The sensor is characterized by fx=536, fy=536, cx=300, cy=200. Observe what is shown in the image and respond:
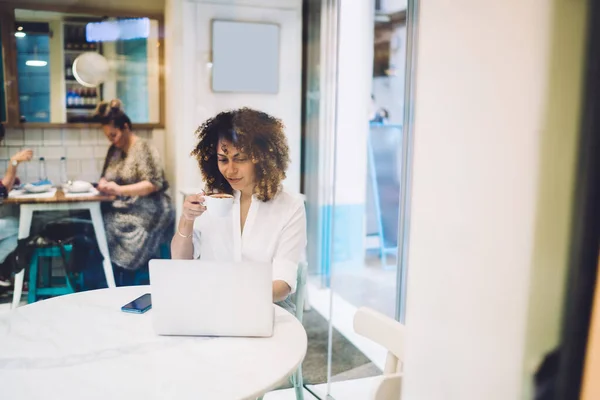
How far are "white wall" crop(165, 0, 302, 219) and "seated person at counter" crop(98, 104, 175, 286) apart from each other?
0.09 meters

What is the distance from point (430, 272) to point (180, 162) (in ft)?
4.90

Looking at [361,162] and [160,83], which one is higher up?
[160,83]

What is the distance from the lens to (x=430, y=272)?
0.94 metres

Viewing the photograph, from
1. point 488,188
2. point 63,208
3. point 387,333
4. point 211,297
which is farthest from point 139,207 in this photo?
point 488,188

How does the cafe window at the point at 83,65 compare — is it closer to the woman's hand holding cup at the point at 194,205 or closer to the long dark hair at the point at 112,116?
A: the long dark hair at the point at 112,116

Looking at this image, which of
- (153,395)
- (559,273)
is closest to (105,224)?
(153,395)

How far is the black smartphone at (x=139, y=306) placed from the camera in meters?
1.58

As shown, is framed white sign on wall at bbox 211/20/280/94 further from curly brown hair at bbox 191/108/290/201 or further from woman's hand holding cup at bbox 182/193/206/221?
woman's hand holding cup at bbox 182/193/206/221

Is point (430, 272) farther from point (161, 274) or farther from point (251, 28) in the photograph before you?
point (251, 28)

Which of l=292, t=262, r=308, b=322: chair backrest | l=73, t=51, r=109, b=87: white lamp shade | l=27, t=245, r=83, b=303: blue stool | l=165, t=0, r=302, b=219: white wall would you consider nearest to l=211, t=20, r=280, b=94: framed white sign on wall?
l=165, t=0, r=302, b=219: white wall

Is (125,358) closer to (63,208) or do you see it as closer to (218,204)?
(218,204)

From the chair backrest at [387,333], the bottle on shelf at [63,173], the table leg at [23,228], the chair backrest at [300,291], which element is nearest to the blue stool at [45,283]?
the table leg at [23,228]

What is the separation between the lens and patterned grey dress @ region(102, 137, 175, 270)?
230 cm

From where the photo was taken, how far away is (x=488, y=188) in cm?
83
